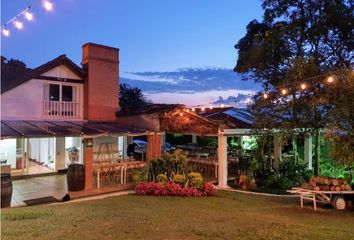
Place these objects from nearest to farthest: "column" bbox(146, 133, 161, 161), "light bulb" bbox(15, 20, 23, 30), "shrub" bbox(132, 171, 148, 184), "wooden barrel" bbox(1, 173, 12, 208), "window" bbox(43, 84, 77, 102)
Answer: "light bulb" bbox(15, 20, 23, 30)
"wooden barrel" bbox(1, 173, 12, 208)
"shrub" bbox(132, 171, 148, 184)
"column" bbox(146, 133, 161, 161)
"window" bbox(43, 84, 77, 102)

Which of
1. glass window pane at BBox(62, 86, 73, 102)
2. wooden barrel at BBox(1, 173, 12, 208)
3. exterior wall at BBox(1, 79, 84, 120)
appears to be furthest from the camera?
glass window pane at BBox(62, 86, 73, 102)

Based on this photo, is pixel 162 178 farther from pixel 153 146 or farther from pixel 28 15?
pixel 28 15

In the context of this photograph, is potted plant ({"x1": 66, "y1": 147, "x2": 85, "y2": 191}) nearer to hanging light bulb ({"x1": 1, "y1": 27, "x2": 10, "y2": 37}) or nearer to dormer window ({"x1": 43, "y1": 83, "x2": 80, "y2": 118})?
dormer window ({"x1": 43, "y1": 83, "x2": 80, "y2": 118})

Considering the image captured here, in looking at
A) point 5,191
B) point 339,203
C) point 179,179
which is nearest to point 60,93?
point 5,191

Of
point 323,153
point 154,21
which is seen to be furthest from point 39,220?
point 154,21

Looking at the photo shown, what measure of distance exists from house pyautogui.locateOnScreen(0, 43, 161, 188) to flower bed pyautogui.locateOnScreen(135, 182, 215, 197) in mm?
2400

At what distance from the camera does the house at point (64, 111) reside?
1494cm

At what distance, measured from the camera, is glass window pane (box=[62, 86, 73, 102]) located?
1739cm

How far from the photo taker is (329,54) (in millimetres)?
14438

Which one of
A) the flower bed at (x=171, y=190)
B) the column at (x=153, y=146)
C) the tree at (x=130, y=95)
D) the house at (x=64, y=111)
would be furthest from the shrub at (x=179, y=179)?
the tree at (x=130, y=95)

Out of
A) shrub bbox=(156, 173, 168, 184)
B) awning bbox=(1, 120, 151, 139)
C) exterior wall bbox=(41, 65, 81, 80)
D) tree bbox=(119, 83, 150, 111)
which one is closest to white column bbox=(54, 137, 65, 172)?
awning bbox=(1, 120, 151, 139)

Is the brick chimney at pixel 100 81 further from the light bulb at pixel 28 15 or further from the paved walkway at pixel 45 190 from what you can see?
the light bulb at pixel 28 15

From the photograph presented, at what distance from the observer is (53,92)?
55.4 feet

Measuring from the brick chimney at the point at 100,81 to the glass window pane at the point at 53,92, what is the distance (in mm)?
1497
